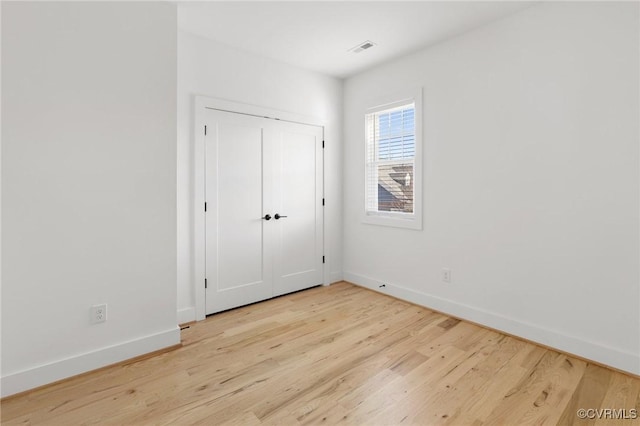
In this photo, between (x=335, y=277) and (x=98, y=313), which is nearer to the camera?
(x=98, y=313)

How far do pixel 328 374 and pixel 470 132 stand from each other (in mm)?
2426

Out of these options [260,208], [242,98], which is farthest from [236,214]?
[242,98]

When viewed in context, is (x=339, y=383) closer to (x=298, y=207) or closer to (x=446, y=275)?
(x=446, y=275)

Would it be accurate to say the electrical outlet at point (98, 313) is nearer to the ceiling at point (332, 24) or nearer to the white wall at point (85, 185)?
the white wall at point (85, 185)

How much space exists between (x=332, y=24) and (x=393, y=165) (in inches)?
64.0

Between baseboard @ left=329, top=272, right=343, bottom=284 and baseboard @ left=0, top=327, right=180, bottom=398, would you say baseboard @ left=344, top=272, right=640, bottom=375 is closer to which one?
baseboard @ left=329, top=272, right=343, bottom=284

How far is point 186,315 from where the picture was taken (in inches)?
120

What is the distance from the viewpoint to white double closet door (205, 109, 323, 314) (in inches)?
128

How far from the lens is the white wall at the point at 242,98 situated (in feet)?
9.94

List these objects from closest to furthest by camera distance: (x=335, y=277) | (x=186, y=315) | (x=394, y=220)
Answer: (x=186, y=315)
(x=394, y=220)
(x=335, y=277)

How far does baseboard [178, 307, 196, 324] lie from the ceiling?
2.58 meters

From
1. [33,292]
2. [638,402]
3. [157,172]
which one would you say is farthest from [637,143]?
[33,292]

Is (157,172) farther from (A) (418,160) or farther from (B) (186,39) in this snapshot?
(A) (418,160)
